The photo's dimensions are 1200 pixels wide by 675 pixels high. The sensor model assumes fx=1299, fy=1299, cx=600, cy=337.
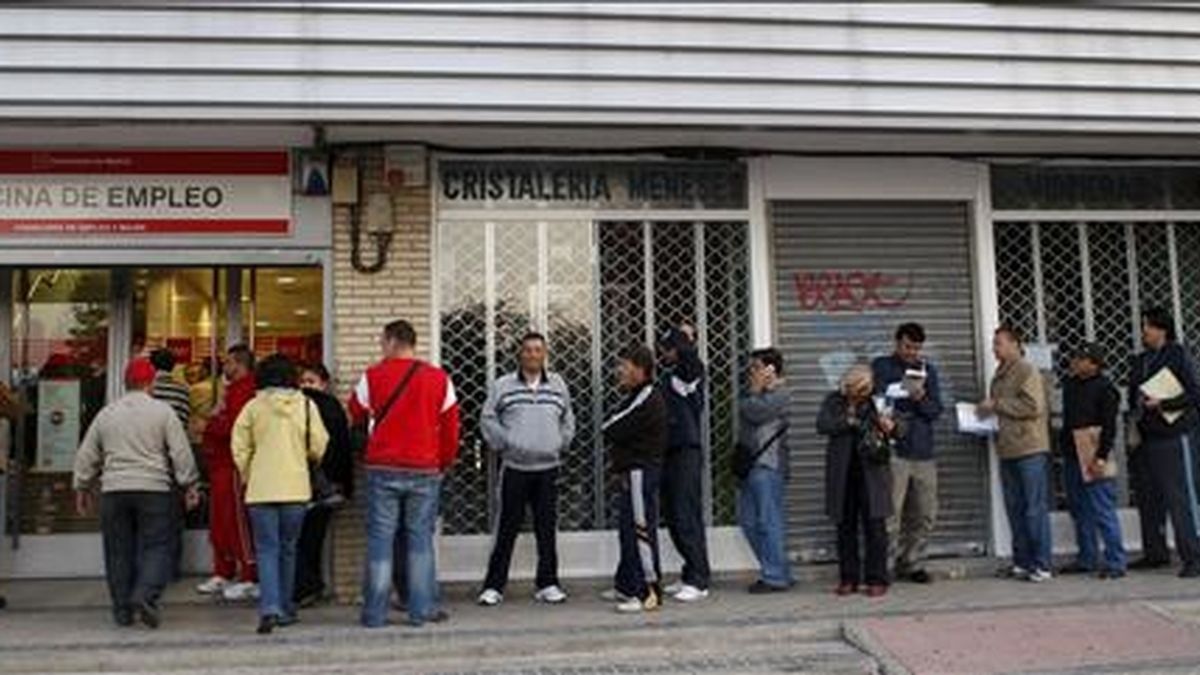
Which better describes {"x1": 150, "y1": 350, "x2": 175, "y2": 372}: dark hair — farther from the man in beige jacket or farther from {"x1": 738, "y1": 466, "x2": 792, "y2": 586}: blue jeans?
the man in beige jacket

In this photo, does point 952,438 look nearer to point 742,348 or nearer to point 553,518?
point 742,348

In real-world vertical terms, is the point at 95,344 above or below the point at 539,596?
above

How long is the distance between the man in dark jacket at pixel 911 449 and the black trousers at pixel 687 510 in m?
1.35

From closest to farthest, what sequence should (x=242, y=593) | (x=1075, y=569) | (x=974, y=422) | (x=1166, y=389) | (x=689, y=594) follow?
(x=689, y=594), (x=242, y=593), (x=1166, y=389), (x=1075, y=569), (x=974, y=422)

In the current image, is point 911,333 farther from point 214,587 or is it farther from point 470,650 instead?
point 214,587

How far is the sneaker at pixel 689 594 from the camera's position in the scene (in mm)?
8172

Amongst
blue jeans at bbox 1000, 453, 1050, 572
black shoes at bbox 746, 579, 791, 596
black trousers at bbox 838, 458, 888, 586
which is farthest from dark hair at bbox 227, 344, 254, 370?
blue jeans at bbox 1000, 453, 1050, 572

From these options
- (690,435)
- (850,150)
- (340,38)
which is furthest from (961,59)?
(340,38)

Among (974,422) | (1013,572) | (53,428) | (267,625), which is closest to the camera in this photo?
(267,625)

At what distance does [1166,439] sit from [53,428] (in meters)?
7.83

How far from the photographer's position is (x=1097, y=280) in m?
9.84

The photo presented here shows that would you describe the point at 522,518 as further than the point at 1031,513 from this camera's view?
No

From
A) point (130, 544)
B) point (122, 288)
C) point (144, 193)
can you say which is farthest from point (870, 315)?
point (122, 288)

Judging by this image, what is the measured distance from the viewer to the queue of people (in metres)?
7.53
